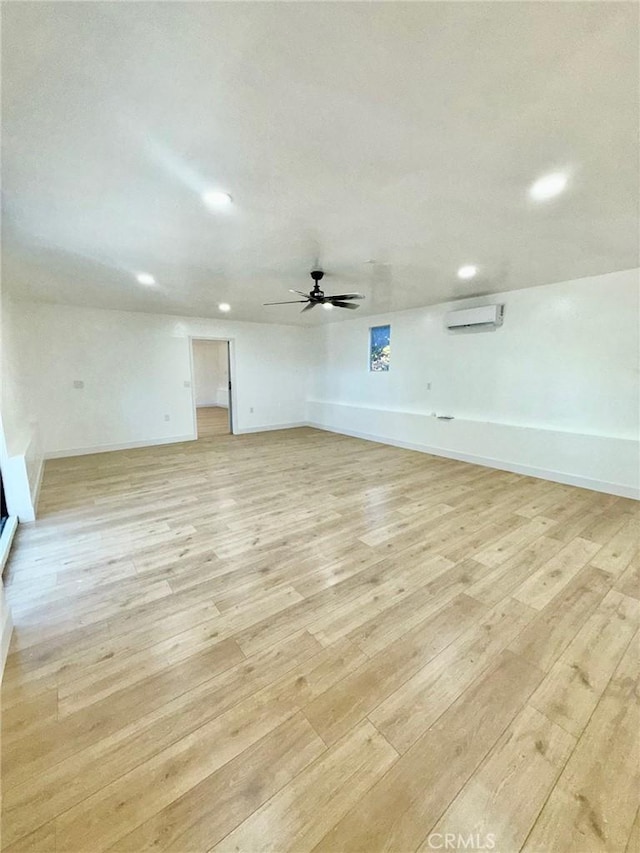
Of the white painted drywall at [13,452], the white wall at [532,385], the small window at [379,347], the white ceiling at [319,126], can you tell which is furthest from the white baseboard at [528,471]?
the white painted drywall at [13,452]

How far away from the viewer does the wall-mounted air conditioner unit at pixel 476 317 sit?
4.64 metres

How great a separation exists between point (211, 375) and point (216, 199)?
9.95 m

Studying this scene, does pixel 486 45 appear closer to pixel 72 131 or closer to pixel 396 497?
pixel 72 131

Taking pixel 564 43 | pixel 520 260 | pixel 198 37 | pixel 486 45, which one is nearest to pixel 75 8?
pixel 198 37

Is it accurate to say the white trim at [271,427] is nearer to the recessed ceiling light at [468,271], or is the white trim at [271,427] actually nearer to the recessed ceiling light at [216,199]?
the recessed ceiling light at [468,271]

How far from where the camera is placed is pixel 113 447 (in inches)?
232

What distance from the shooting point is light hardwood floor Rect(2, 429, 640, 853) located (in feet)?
3.42

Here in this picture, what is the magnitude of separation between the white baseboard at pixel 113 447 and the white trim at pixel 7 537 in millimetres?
2907

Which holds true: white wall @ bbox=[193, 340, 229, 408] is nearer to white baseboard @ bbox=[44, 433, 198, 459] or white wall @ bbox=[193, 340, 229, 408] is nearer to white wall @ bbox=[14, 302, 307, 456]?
white wall @ bbox=[14, 302, 307, 456]

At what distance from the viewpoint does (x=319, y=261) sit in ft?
11.2

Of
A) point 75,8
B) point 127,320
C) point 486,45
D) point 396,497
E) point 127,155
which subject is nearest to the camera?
point 75,8

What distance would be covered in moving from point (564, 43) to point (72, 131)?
6.91ft

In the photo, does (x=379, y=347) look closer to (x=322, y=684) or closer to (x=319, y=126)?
(x=319, y=126)

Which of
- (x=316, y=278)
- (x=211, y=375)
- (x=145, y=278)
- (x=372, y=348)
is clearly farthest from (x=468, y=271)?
(x=211, y=375)
